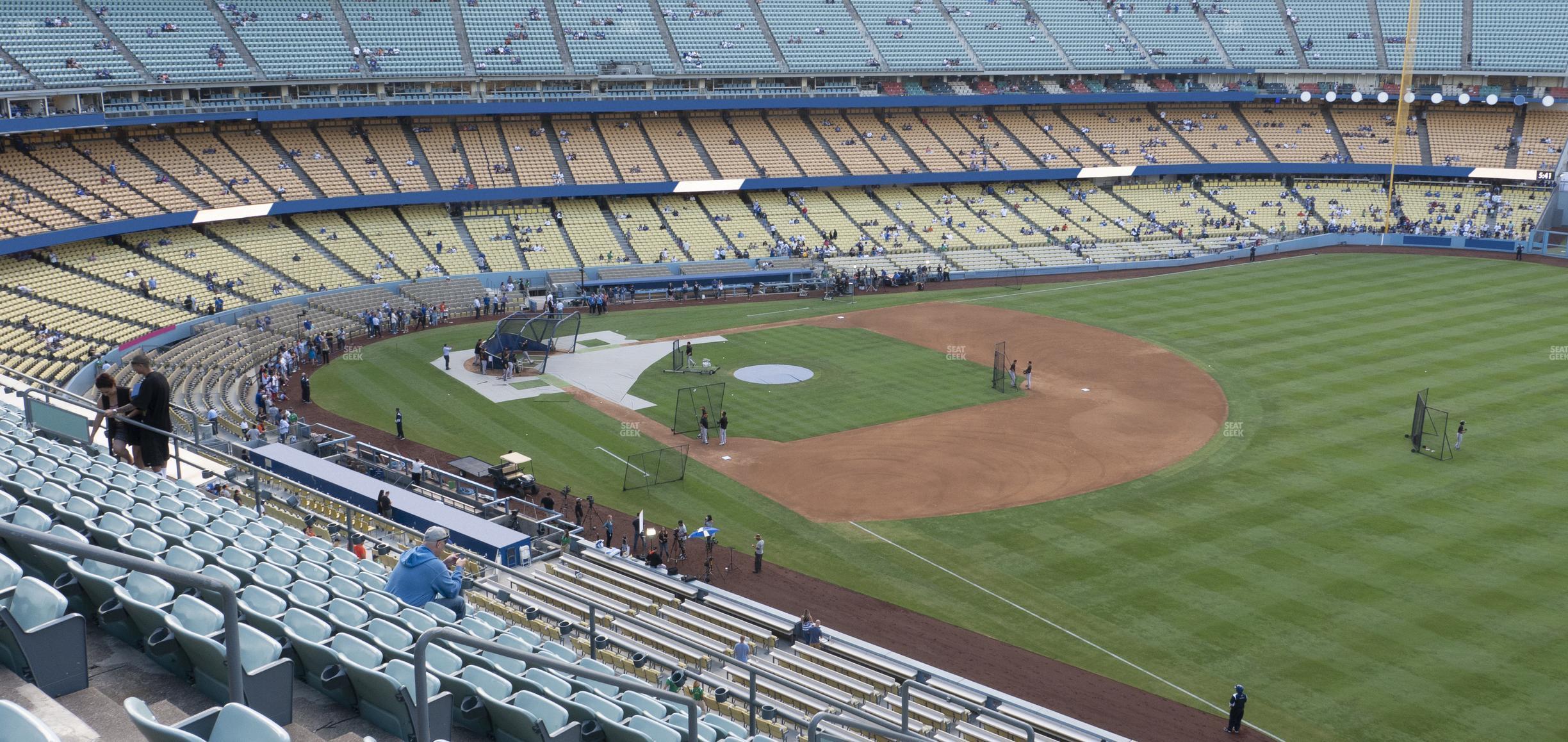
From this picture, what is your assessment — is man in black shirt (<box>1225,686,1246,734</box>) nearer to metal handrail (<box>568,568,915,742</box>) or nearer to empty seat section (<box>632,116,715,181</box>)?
metal handrail (<box>568,568,915,742</box>)

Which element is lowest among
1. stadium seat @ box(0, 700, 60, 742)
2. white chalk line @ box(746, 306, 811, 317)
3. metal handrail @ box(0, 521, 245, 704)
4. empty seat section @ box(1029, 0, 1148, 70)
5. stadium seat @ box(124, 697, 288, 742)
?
white chalk line @ box(746, 306, 811, 317)

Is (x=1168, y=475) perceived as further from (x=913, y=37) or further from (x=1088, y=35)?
(x=1088, y=35)

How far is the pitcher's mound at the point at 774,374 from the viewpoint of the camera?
4681cm

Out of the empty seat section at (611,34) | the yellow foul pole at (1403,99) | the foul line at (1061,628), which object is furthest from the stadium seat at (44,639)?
the yellow foul pole at (1403,99)

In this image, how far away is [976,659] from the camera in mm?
25641

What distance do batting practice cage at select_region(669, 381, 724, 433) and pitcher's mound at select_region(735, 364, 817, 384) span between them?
1.85 m

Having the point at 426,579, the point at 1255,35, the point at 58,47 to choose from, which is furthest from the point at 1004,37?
the point at 426,579

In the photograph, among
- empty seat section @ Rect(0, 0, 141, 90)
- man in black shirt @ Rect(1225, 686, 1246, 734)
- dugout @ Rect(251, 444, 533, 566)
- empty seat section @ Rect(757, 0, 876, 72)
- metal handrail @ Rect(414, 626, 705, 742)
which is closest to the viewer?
metal handrail @ Rect(414, 626, 705, 742)

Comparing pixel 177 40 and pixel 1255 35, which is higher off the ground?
pixel 1255 35

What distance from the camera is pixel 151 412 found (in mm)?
19547

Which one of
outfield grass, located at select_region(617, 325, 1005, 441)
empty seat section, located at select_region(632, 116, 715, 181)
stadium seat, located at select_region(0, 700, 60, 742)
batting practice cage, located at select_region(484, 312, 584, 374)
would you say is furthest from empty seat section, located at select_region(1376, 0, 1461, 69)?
stadium seat, located at select_region(0, 700, 60, 742)

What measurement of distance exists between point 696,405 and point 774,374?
540cm

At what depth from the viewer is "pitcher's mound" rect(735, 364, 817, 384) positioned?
154ft

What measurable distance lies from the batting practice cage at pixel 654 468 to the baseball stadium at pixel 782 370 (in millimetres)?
195
